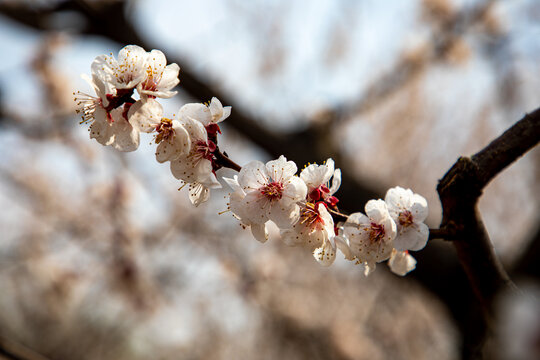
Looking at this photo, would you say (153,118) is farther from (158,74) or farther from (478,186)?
(478,186)

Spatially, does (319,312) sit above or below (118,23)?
below

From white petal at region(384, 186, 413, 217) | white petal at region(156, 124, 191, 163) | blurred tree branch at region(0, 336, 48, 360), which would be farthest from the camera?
blurred tree branch at region(0, 336, 48, 360)

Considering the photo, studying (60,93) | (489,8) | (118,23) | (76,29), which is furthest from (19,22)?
(489,8)

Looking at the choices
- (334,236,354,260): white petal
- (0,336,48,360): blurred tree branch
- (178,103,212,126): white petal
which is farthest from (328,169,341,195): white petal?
(0,336,48,360): blurred tree branch

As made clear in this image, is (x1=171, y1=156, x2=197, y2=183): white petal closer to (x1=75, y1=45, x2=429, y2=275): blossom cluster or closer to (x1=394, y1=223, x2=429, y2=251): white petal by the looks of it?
(x1=75, y1=45, x2=429, y2=275): blossom cluster

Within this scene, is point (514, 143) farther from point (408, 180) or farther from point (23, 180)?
point (23, 180)

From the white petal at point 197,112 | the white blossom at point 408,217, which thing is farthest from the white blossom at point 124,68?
the white blossom at point 408,217

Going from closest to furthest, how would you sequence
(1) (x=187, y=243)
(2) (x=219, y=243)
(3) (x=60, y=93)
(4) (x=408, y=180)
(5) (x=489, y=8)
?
(5) (x=489, y=8) → (3) (x=60, y=93) → (2) (x=219, y=243) → (1) (x=187, y=243) → (4) (x=408, y=180)

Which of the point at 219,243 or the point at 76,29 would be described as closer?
the point at 76,29
